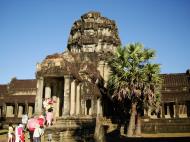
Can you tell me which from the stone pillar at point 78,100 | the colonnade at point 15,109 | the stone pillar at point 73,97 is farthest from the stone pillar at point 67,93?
the colonnade at point 15,109

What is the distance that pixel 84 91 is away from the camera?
32219mm

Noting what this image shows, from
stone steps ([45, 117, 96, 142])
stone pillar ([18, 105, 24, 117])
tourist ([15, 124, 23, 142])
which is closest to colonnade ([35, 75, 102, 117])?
stone steps ([45, 117, 96, 142])

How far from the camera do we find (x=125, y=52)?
98.0 ft

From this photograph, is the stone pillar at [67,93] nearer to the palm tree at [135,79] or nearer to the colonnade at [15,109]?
the palm tree at [135,79]

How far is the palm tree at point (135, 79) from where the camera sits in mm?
28781

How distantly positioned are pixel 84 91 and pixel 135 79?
21.9 feet

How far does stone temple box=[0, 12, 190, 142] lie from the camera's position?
2595 cm

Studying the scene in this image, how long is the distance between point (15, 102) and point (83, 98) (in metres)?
22.5

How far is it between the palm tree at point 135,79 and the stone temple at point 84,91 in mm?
3881

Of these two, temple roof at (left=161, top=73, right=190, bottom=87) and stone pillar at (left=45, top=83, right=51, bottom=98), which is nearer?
stone pillar at (left=45, top=83, right=51, bottom=98)

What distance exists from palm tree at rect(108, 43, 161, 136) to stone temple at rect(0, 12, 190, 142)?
12.7 feet

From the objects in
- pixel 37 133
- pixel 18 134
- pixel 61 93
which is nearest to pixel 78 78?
pixel 61 93

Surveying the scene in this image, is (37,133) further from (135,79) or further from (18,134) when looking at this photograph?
(135,79)

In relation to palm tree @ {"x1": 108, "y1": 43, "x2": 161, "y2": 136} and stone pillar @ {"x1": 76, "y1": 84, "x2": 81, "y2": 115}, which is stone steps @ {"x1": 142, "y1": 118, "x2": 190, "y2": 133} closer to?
palm tree @ {"x1": 108, "y1": 43, "x2": 161, "y2": 136}
